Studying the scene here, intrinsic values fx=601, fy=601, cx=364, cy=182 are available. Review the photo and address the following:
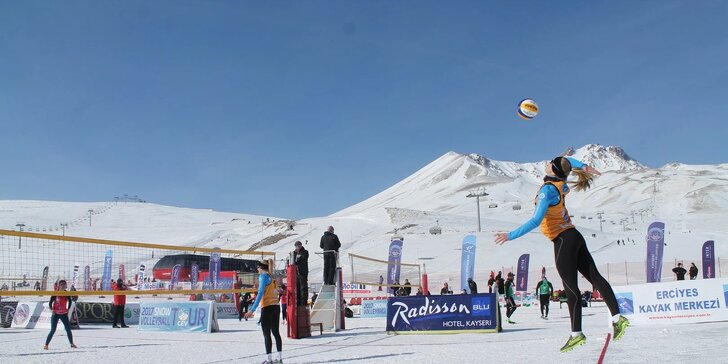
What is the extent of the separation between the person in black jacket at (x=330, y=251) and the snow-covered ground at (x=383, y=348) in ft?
5.20

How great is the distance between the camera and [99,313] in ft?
79.2

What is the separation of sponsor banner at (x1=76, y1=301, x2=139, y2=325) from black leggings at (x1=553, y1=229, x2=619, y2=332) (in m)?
21.8

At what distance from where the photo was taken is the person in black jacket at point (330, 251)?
644 inches

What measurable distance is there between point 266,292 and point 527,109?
6.20 m

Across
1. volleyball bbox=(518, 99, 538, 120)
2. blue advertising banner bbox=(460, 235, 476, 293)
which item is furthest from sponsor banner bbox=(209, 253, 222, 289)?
volleyball bbox=(518, 99, 538, 120)

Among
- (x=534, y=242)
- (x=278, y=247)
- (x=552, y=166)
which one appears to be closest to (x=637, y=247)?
(x=534, y=242)

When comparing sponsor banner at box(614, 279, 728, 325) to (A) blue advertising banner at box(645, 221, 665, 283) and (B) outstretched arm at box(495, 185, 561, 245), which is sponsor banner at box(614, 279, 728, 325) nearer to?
(A) blue advertising banner at box(645, 221, 665, 283)

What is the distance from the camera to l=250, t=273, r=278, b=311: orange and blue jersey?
31.5 feet

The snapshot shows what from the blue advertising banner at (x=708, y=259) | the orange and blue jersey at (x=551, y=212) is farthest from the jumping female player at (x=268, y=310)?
the blue advertising banner at (x=708, y=259)

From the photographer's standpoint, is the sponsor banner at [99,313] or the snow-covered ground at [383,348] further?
the sponsor banner at [99,313]

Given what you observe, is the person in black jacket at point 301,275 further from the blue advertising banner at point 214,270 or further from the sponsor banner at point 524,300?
the sponsor banner at point 524,300

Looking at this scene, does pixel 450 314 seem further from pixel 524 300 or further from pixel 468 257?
pixel 524 300

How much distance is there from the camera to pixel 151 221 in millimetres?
141000

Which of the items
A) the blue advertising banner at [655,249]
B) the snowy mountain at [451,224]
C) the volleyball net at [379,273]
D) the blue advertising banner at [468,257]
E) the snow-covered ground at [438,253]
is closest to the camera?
the snow-covered ground at [438,253]
